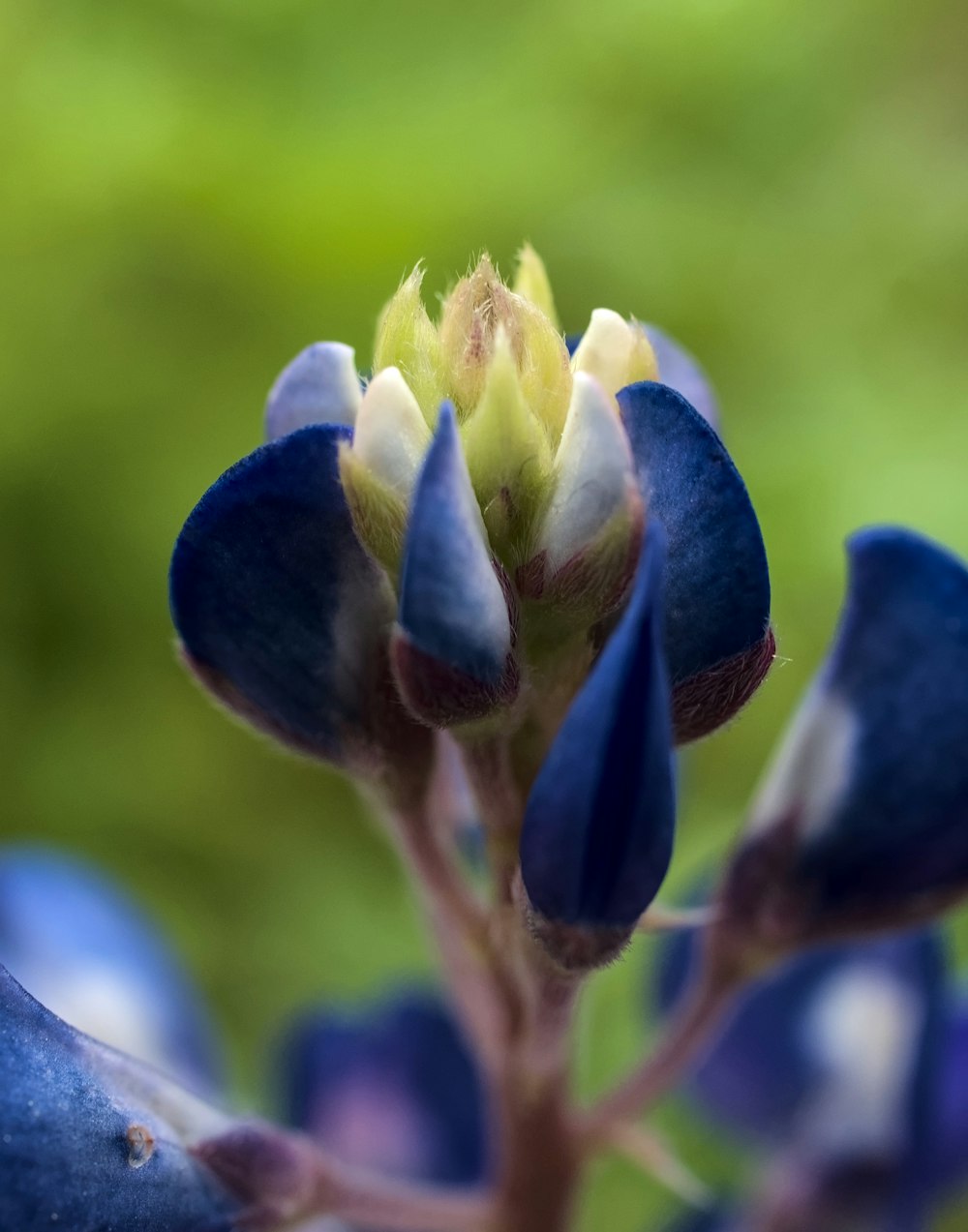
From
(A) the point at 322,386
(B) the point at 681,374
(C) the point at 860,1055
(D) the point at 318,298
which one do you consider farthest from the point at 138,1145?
(D) the point at 318,298

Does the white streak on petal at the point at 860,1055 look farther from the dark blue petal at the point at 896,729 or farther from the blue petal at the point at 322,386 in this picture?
the blue petal at the point at 322,386

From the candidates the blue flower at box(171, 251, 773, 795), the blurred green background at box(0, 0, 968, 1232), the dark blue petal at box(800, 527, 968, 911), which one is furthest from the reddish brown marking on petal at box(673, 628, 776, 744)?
the blurred green background at box(0, 0, 968, 1232)

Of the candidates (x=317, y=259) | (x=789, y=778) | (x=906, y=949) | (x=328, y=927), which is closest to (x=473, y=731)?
(x=789, y=778)

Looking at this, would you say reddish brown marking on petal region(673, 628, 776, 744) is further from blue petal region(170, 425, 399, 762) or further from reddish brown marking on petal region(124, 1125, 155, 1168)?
reddish brown marking on petal region(124, 1125, 155, 1168)

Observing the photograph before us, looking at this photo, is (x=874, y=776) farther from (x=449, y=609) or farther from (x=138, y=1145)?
(x=138, y=1145)

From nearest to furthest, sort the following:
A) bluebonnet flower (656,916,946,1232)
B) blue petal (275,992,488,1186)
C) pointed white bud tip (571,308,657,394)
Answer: pointed white bud tip (571,308,657,394) → bluebonnet flower (656,916,946,1232) → blue petal (275,992,488,1186)

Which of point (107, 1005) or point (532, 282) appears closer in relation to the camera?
point (532, 282)
